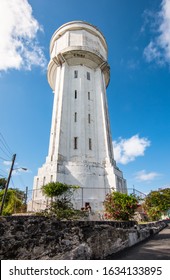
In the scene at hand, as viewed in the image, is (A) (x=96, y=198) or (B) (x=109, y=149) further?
(B) (x=109, y=149)

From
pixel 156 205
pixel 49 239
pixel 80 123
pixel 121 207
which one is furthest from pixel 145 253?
pixel 156 205

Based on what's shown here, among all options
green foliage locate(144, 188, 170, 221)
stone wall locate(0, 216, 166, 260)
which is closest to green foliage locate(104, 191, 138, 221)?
stone wall locate(0, 216, 166, 260)

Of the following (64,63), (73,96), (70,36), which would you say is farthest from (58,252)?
(70,36)

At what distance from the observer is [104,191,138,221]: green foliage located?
1198 centimetres

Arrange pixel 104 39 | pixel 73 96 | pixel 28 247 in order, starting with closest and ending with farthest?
pixel 28 247, pixel 73 96, pixel 104 39

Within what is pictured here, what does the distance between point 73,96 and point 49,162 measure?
12439 mm

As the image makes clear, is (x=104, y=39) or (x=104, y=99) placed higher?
(x=104, y=39)

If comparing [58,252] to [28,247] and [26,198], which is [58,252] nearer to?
[28,247]

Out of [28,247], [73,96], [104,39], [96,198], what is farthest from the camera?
[104,39]

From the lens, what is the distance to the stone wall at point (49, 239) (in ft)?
11.2

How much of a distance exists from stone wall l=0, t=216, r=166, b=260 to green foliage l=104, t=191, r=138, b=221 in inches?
260

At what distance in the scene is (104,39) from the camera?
38.0 meters

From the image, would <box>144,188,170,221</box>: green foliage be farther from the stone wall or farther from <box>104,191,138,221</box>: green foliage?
the stone wall

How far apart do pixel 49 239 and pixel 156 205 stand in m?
35.0
